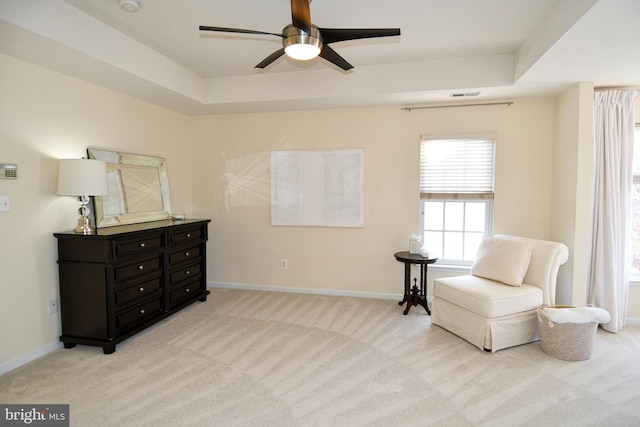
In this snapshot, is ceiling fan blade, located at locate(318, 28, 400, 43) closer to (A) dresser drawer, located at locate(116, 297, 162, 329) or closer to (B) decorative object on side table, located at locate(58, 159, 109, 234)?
(B) decorative object on side table, located at locate(58, 159, 109, 234)

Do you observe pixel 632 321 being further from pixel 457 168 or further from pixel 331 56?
pixel 331 56

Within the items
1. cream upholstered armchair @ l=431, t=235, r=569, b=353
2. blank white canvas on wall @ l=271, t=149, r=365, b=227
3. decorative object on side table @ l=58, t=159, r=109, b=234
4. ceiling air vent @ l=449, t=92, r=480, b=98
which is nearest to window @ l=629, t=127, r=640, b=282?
A: cream upholstered armchair @ l=431, t=235, r=569, b=353

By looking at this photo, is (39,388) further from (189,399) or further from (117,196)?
(117,196)

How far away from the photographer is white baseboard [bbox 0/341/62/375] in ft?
8.31

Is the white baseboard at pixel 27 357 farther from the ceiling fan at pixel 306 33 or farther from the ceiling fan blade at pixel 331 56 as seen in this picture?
the ceiling fan blade at pixel 331 56

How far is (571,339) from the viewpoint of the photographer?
2676 millimetres

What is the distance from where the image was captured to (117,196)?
345cm

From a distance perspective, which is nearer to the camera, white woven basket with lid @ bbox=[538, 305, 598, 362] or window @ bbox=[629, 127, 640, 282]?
white woven basket with lid @ bbox=[538, 305, 598, 362]

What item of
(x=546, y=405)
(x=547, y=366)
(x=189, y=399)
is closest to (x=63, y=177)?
(x=189, y=399)

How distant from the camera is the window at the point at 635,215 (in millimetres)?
3432

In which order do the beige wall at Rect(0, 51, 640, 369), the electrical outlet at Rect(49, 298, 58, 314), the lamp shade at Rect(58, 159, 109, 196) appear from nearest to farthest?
the beige wall at Rect(0, 51, 640, 369)
the lamp shade at Rect(58, 159, 109, 196)
the electrical outlet at Rect(49, 298, 58, 314)

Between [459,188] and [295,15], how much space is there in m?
2.85

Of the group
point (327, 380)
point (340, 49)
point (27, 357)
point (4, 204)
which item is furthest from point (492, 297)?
point (4, 204)

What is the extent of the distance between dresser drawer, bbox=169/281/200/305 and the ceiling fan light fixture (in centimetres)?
277
